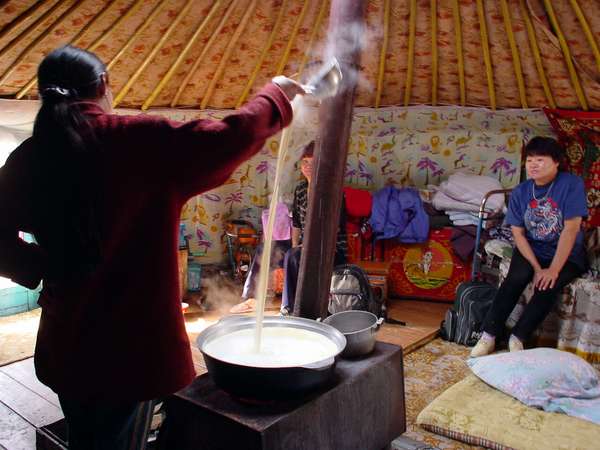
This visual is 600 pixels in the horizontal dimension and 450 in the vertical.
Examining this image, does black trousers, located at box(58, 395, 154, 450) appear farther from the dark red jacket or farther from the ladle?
the ladle

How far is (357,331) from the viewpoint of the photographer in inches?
60.4

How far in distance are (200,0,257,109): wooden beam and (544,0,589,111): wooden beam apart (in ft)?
5.46

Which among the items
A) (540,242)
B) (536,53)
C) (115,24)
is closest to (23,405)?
(115,24)

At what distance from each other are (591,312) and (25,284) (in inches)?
104

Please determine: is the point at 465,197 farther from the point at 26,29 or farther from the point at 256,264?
the point at 26,29

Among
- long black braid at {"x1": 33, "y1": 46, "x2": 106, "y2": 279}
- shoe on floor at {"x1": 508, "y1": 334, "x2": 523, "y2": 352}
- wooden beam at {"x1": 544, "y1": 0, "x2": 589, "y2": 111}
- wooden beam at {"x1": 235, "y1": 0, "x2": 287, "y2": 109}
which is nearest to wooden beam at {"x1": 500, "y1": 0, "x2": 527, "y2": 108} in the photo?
wooden beam at {"x1": 544, "y1": 0, "x2": 589, "y2": 111}

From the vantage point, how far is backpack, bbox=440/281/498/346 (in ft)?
9.88

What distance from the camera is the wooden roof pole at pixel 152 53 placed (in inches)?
117

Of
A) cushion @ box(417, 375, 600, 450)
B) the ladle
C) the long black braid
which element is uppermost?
the ladle

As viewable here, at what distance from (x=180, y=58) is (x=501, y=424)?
2.86 m

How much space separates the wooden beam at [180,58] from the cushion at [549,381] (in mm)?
2464

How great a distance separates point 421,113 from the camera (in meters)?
4.38

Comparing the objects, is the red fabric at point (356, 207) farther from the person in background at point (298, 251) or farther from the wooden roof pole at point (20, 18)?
the wooden roof pole at point (20, 18)

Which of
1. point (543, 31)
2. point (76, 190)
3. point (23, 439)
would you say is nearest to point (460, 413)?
point (23, 439)
